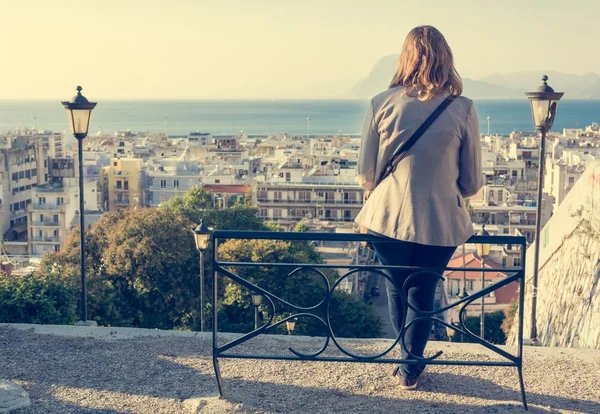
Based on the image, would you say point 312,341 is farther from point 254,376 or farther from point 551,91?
point 551,91

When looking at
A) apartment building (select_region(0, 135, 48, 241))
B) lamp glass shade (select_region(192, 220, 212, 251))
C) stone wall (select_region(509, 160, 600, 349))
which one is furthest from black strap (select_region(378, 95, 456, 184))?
apartment building (select_region(0, 135, 48, 241))

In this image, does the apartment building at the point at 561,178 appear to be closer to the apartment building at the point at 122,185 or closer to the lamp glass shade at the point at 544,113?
the apartment building at the point at 122,185

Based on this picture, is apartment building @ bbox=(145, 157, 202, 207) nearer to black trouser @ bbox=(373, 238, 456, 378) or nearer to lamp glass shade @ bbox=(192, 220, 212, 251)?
lamp glass shade @ bbox=(192, 220, 212, 251)

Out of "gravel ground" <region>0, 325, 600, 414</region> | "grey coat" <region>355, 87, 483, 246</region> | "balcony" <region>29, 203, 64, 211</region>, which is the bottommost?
"balcony" <region>29, 203, 64, 211</region>

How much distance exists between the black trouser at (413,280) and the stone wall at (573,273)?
3.21 meters

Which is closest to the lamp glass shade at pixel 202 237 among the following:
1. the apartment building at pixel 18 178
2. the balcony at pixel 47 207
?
the balcony at pixel 47 207

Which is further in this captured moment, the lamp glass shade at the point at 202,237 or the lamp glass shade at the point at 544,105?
the lamp glass shade at the point at 202,237

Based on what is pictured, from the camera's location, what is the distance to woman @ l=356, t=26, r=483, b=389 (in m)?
3.56

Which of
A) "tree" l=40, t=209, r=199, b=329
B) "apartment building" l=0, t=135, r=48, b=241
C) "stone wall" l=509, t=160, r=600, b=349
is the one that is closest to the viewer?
"stone wall" l=509, t=160, r=600, b=349

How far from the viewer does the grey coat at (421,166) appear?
11.7 ft

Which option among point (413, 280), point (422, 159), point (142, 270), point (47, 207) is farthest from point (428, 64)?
point (47, 207)

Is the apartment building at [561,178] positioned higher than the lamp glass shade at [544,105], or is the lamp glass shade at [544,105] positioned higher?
the lamp glass shade at [544,105]

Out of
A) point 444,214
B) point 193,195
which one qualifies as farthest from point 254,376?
point 193,195

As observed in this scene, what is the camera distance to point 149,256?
58.6 ft
